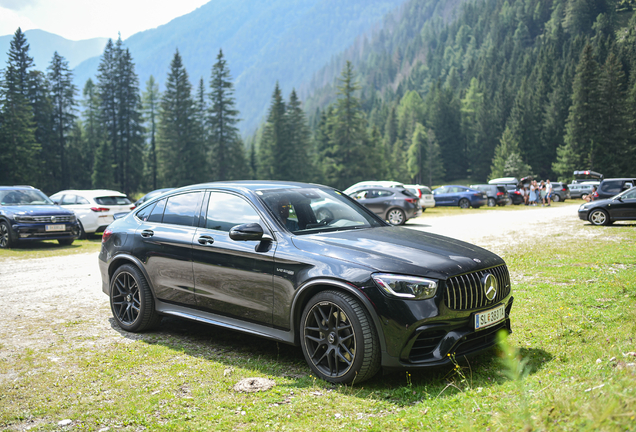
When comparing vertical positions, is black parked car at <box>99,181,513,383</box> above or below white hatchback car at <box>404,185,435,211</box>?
below

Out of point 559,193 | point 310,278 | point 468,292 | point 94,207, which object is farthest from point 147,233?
Answer: point 559,193

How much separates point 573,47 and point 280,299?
121 metres

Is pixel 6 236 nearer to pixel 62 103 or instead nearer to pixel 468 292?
pixel 468 292

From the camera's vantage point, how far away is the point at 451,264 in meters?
4.26

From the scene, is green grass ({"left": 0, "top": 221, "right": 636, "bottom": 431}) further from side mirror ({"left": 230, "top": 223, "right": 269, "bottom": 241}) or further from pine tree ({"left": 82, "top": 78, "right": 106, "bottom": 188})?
pine tree ({"left": 82, "top": 78, "right": 106, "bottom": 188})

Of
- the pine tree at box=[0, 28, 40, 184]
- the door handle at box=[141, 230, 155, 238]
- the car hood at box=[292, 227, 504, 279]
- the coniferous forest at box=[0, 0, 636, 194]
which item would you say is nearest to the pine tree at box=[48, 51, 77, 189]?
the coniferous forest at box=[0, 0, 636, 194]

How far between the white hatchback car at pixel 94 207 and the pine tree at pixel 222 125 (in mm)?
53785

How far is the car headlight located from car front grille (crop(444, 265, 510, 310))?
154 mm

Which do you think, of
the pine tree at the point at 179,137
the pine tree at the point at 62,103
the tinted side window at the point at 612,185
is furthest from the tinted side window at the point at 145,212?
the pine tree at the point at 62,103

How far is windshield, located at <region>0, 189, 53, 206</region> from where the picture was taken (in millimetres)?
15611

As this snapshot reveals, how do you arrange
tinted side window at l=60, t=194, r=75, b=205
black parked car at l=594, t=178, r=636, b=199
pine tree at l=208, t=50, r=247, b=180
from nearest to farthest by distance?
1. tinted side window at l=60, t=194, r=75, b=205
2. black parked car at l=594, t=178, r=636, b=199
3. pine tree at l=208, t=50, r=247, b=180

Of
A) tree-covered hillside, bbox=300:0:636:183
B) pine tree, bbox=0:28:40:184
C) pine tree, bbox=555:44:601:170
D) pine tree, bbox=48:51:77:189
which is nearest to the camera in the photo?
pine tree, bbox=0:28:40:184

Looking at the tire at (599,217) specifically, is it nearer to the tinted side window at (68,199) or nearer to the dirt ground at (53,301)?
the dirt ground at (53,301)

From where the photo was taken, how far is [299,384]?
14.2 feet
